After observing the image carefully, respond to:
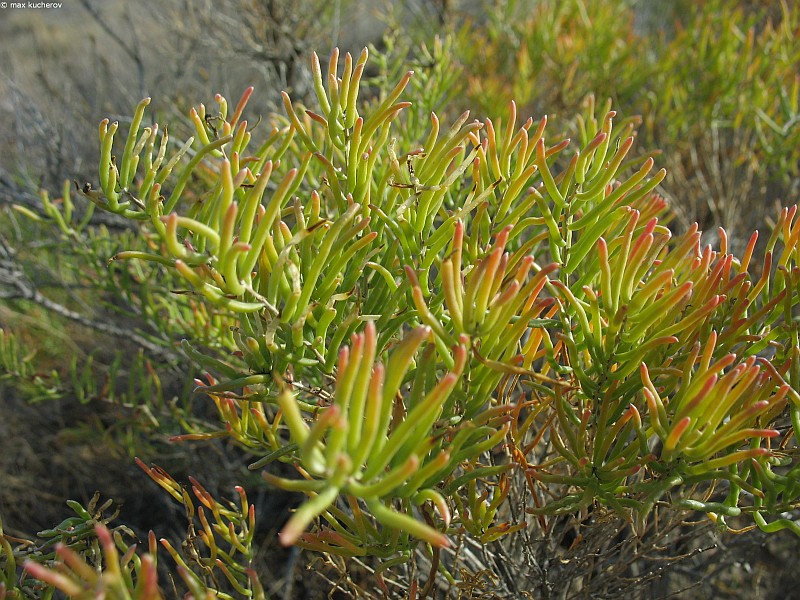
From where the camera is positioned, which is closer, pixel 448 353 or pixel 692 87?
pixel 448 353

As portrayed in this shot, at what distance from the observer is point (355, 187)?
0.88 metres

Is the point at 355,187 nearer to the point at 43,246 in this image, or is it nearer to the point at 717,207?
the point at 43,246

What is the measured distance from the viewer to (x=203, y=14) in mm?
3453

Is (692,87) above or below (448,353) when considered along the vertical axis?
above

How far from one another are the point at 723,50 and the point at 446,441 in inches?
85.0

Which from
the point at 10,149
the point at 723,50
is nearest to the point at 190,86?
the point at 10,149

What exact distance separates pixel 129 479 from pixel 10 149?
8.22 feet

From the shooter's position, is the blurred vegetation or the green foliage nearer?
the blurred vegetation

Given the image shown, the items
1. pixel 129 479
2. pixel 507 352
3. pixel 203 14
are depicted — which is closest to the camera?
pixel 507 352

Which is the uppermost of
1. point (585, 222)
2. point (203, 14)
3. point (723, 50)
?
point (203, 14)

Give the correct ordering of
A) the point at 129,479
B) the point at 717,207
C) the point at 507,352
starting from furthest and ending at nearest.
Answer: the point at 129,479, the point at 717,207, the point at 507,352

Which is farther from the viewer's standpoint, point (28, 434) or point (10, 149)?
point (10, 149)

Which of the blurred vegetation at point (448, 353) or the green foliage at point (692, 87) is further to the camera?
the green foliage at point (692, 87)

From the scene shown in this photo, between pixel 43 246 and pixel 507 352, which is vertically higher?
pixel 507 352
